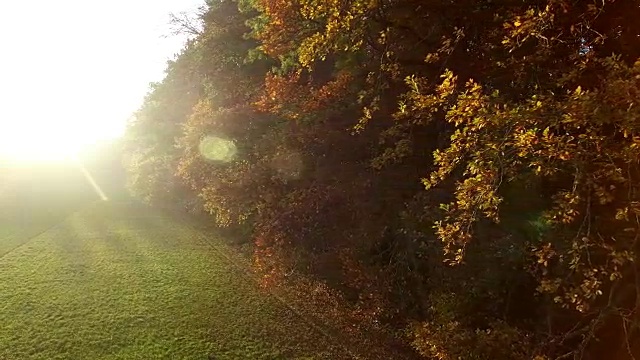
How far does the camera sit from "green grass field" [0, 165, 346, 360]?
12.3 meters

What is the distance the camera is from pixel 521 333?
9664mm

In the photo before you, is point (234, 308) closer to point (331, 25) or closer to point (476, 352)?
point (476, 352)

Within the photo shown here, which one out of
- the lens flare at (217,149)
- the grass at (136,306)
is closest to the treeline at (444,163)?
the lens flare at (217,149)

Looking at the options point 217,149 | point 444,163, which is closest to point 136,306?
point 217,149

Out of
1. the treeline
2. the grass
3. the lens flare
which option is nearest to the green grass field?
the grass

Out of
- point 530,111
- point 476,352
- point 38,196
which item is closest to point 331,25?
point 530,111

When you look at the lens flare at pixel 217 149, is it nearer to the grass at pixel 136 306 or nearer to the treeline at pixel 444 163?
the treeline at pixel 444 163

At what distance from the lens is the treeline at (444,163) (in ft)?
19.9

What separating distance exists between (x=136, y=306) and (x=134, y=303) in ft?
0.89

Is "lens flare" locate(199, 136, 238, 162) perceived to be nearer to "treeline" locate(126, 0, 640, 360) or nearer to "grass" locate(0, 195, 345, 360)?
"treeline" locate(126, 0, 640, 360)

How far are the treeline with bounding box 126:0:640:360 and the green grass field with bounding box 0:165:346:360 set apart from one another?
2.17 meters

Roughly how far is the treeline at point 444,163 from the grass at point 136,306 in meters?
2.09

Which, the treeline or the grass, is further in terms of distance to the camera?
the grass

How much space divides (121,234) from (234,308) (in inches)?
441
